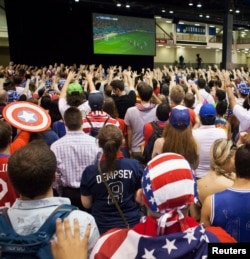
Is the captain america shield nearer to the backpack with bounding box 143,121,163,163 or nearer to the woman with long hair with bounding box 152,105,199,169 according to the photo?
the woman with long hair with bounding box 152,105,199,169

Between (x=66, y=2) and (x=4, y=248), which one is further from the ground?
(x=66, y=2)

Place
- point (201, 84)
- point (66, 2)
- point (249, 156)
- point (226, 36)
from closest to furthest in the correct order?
point (249, 156), point (201, 84), point (226, 36), point (66, 2)

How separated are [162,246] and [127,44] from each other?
804 inches

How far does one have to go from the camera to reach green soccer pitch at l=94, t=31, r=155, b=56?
20.1m

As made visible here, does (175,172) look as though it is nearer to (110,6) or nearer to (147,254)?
(147,254)

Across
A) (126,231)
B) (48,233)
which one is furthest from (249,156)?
(48,233)

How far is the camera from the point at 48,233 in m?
1.39

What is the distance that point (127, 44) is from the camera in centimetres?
2100

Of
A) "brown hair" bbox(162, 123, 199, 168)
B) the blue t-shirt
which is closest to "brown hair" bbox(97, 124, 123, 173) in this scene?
"brown hair" bbox(162, 123, 199, 168)

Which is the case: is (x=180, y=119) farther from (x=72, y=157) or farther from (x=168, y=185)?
(x=168, y=185)

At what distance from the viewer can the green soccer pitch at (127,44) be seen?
2006 cm

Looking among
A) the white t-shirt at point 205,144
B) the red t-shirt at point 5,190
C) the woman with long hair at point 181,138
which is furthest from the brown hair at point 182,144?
the red t-shirt at point 5,190

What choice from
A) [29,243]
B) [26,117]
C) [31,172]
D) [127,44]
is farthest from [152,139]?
[127,44]

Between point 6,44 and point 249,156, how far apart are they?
23.5 m
